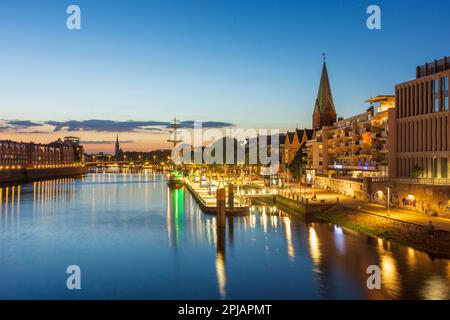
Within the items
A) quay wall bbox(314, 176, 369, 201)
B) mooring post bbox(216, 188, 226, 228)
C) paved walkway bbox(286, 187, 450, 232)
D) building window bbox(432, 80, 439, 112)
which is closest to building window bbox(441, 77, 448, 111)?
building window bbox(432, 80, 439, 112)

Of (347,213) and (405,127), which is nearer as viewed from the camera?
(347,213)

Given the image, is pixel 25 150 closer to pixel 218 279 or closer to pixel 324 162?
pixel 324 162

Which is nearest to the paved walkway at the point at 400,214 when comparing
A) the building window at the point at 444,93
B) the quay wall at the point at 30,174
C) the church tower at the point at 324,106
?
the building window at the point at 444,93

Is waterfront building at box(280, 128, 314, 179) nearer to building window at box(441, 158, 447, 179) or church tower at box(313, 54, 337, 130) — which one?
church tower at box(313, 54, 337, 130)

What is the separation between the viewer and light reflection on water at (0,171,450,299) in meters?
25.6

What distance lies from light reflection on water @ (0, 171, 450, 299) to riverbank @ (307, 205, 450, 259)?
2.59ft

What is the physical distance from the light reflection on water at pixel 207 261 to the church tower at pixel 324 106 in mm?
64947

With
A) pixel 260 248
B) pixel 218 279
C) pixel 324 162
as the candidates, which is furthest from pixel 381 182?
pixel 324 162

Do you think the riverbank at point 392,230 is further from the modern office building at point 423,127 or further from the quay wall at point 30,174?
the quay wall at point 30,174

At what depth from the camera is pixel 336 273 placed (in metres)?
28.2

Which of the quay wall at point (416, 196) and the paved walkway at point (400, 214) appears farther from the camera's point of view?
the quay wall at point (416, 196)

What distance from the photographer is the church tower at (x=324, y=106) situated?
371ft

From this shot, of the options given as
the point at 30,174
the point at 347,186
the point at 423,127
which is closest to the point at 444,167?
the point at 423,127

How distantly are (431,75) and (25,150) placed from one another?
157473 millimetres
